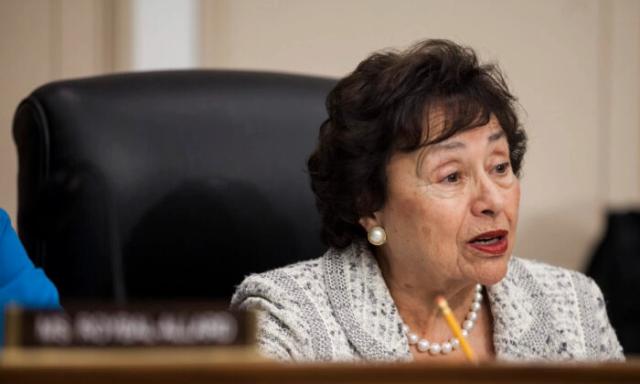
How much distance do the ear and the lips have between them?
0.19 metres

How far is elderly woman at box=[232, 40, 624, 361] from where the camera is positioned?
173 centimetres

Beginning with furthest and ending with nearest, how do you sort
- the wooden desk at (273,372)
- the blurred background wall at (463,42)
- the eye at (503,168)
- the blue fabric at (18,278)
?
the blurred background wall at (463,42), the eye at (503,168), the blue fabric at (18,278), the wooden desk at (273,372)

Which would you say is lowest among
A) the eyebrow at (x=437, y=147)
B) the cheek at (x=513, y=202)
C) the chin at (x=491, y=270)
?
the chin at (x=491, y=270)

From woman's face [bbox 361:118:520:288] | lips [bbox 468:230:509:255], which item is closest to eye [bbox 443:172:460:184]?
woman's face [bbox 361:118:520:288]

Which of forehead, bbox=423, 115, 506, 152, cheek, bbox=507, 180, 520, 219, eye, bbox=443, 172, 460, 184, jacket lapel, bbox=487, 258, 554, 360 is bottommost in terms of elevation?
jacket lapel, bbox=487, 258, 554, 360

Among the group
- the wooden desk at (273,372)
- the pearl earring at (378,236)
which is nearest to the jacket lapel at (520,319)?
the pearl earring at (378,236)

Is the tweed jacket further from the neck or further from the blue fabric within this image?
the blue fabric

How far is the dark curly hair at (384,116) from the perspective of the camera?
1.77m

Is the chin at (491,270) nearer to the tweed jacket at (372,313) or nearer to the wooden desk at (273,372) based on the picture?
the tweed jacket at (372,313)

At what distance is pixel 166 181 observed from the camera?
1.82 metres

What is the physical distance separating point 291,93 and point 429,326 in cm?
50

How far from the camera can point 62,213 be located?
1.74 meters

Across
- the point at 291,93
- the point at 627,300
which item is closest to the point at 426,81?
the point at 291,93

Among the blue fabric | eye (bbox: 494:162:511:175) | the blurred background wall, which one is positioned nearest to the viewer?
the blue fabric
